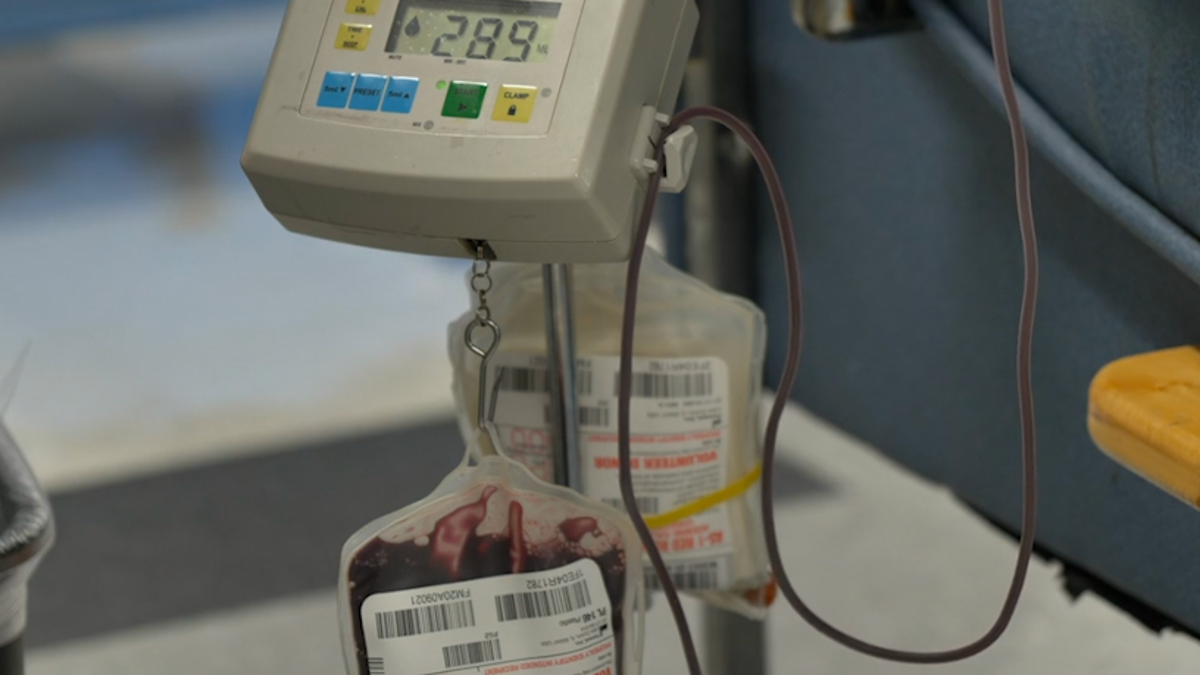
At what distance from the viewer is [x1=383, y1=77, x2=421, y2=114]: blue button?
1.79ft

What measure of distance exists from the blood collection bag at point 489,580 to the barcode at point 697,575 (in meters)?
0.12

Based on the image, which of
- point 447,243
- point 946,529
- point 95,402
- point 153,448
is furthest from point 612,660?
point 95,402

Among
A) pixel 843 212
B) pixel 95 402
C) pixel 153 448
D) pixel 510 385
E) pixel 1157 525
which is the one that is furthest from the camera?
pixel 95 402

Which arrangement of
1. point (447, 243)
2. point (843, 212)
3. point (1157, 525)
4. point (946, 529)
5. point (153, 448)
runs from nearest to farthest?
point (447, 243), point (1157, 525), point (843, 212), point (946, 529), point (153, 448)

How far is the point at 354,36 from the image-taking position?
0.57 m

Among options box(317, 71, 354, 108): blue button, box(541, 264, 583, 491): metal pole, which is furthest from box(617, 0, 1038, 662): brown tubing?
box(317, 71, 354, 108): blue button

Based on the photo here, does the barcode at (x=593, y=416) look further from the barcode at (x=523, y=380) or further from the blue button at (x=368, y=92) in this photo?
the blue button at (x=368, y=92)

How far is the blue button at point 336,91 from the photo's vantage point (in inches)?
21.9

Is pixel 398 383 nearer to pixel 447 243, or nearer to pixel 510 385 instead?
pixel 510 385

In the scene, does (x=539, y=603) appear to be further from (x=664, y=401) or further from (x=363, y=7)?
(x=363, y=7)

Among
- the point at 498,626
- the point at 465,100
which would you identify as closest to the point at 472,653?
the point at 498,626

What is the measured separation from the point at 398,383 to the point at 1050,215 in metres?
1.23

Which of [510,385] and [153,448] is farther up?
[510,385]

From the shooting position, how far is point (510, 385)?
2.32 ft
